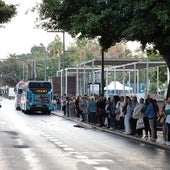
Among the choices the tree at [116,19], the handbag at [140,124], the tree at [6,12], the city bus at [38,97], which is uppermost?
the tree at [6,12]

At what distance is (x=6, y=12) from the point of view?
2623 cm

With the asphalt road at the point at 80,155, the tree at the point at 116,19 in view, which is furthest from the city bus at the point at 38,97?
the asphalt road at the point at 80,155

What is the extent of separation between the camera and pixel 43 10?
79.2 feet

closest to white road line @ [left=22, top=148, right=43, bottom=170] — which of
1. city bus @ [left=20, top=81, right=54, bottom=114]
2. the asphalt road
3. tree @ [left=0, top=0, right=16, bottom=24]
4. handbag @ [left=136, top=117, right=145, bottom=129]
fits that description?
the asphalt road

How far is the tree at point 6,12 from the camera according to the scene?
85.5 feet

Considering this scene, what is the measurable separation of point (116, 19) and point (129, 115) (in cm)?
497

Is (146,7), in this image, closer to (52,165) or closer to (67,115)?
(52,165)

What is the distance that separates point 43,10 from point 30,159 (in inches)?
453

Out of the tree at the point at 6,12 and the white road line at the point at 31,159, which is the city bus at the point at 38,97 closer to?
the tree at the point at 6,12

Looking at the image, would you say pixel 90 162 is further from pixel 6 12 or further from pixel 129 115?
pixel 6 12

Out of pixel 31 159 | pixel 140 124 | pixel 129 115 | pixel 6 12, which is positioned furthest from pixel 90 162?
pixel 6 12

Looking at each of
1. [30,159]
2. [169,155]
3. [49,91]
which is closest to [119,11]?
[169,155]

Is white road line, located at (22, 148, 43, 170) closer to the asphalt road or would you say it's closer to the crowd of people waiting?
the asphalt road

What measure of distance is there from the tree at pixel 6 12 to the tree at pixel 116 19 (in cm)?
293
